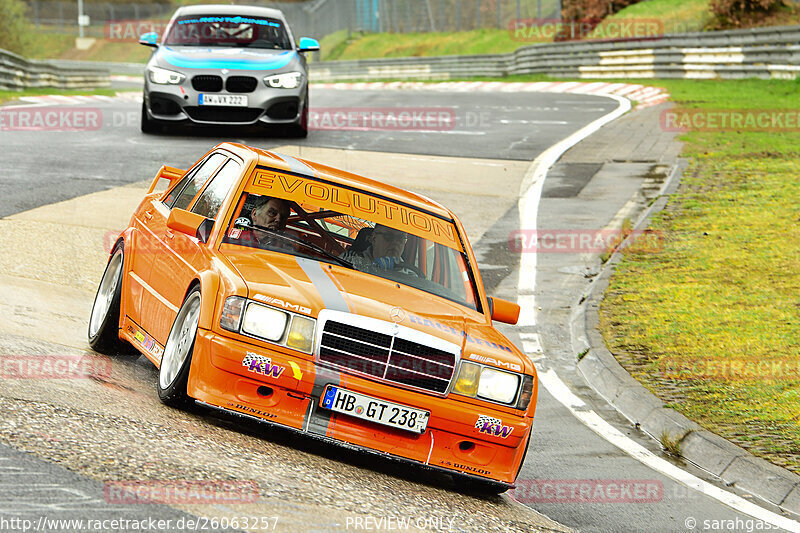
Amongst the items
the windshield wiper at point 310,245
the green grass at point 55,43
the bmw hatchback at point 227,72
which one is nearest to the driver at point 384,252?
the windshield wiper at point 310,245

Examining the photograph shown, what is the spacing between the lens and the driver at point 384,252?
661cm

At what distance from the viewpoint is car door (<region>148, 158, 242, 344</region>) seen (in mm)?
6219

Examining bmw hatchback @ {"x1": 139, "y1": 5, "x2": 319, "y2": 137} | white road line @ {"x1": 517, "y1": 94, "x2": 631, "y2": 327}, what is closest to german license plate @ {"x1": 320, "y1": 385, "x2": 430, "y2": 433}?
white road line @ {"x1": 517, "y1": 94, "x2": 631, "y2": 327}

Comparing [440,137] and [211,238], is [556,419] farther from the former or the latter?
[440,137]

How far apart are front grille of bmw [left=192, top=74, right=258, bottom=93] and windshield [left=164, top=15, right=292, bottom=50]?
48.2 inches

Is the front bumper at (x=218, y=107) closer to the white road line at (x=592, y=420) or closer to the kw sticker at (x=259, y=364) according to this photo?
the white road line at (x=592, y=420)

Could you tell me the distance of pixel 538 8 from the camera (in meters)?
49.7

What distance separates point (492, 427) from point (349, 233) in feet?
5.84

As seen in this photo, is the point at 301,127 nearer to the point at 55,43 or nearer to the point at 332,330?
the point at 332,330

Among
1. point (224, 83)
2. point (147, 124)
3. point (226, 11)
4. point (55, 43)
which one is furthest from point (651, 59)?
point (55, 43)

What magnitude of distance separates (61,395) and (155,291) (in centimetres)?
107

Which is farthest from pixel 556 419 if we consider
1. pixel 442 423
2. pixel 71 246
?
pixel 71 246

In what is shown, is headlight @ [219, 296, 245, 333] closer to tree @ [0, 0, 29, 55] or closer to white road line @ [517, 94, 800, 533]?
white road line @ [517, 94, 800, 533]

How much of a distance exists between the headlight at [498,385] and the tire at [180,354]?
151cm
